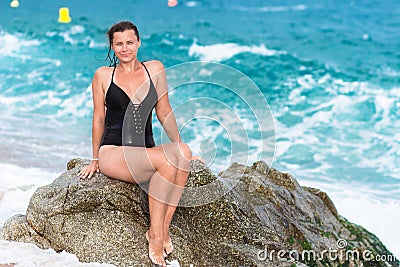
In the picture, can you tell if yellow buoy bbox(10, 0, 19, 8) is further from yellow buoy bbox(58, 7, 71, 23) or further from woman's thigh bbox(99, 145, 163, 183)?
woman's thigh bbox(99, 145, 163, 183)

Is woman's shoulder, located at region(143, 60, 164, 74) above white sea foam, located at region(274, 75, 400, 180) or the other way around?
above

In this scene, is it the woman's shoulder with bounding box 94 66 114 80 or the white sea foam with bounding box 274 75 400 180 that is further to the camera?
the white sea foam with bounding box 274 75 400 180

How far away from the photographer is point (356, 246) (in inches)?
211

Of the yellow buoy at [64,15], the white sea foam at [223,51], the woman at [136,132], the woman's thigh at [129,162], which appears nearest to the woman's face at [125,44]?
the woman at [136,132]

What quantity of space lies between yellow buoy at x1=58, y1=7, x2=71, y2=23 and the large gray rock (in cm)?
1549

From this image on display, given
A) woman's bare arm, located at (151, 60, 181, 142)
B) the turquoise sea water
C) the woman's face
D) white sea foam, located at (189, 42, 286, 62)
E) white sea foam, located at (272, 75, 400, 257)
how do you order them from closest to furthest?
the woman's face, woman's bare arm, located at (151, 60, 181, 142), white sea foam, located at (272, 75, 400, 257), the turquoise sea water, white sea foam, located at (189, 42, 286, 62)

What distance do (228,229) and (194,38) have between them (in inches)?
530

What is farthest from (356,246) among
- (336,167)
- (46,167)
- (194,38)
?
(194,38)

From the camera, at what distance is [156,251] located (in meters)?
4.06

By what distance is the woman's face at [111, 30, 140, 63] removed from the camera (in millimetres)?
4363

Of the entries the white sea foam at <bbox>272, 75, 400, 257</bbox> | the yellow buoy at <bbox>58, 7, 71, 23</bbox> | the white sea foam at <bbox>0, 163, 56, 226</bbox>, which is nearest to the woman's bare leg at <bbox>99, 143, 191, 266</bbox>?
the white sea foam at <bbox>0, 163, 56, 226</bbox>

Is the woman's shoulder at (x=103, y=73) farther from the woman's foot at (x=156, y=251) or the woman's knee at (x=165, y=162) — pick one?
the woman's foot at (x=156, y=251)

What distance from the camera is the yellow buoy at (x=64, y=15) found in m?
19.6

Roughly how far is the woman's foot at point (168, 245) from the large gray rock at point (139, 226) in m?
0.07
